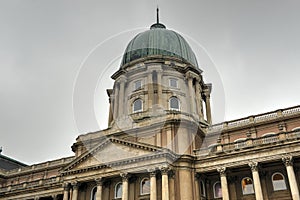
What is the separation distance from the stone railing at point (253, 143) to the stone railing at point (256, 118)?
222 inches

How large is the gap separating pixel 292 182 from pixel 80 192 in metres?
24.4

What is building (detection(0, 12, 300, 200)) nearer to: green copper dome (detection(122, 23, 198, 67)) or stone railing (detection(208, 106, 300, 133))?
stone railing (detection(208, 106, 300, 133))

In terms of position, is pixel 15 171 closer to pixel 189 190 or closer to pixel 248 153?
pixel 189 190

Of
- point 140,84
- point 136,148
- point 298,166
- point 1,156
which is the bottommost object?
point 298,166

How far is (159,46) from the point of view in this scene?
55062mm

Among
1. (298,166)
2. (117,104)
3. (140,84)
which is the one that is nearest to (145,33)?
(140,84)

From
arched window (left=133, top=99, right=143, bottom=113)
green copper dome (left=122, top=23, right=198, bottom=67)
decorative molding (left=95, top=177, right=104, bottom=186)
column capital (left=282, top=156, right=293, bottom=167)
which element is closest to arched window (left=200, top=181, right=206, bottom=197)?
column capital (left=282, top=156, right=293, bottom=167)

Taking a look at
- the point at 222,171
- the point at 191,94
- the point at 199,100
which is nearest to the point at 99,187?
the point at 222,171

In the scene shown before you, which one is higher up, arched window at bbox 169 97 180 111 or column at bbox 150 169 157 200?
arched window at bbox 169 97 180 111

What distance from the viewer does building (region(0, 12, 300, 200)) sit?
3334cm

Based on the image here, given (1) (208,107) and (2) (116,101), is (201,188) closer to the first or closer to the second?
(1) (208,107)

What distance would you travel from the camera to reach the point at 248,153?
3347 cm

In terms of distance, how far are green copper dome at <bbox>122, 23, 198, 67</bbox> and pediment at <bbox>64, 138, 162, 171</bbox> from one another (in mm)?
20513

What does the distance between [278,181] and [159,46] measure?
3023 centimetres
